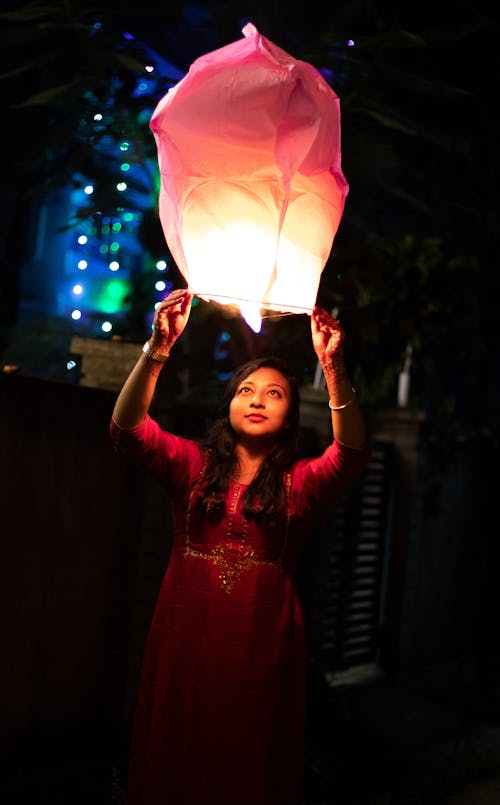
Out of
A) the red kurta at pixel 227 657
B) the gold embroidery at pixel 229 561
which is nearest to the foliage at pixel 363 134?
the red kurta at pixel 227 657

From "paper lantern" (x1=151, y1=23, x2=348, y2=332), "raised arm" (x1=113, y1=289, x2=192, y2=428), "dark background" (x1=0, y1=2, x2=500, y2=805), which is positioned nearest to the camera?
"paper lantern" (x1=151, y1=23, x2=348, y2=332)

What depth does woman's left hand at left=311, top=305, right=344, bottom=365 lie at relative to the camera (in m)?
2.85

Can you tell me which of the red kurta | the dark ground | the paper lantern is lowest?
the dark ground

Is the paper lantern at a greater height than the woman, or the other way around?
the paper lantern

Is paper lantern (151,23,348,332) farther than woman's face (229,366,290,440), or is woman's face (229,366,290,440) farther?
woman's face (229,366,290,440)

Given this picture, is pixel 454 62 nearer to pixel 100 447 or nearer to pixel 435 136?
pixel 435 136

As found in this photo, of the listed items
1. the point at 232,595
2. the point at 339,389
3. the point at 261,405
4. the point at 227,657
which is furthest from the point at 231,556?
the point at 339,389

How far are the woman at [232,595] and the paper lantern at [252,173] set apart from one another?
0.73 ft

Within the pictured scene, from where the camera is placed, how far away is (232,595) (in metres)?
2.84

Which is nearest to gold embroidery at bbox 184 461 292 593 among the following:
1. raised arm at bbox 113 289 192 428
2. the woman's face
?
the woman's face

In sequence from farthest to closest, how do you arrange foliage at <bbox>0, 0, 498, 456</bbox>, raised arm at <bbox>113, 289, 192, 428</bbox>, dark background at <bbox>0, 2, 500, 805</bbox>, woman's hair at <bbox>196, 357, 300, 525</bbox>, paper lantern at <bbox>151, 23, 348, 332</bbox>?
foliage at <bbox>0, 0, 498, 456</bbox> → dark background at <bbox>0, 2, 500, 805</bbox> → woman's hair at <bbox>196, 357, 300, 525</bbox> → raised arm at <bbox>113, 289, 192, 428</bbox> → paper lantern at <bbox>151, 23, 348, 332</bbox>

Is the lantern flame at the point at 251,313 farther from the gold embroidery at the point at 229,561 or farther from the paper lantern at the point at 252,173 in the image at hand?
the gold embroidery at the point at 229,561

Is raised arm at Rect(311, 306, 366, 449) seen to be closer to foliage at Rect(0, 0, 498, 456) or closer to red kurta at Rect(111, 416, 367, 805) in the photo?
red kurta at Rect(111, 416, 367, 805)

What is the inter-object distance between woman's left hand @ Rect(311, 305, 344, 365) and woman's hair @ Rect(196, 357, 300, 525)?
295 mm
